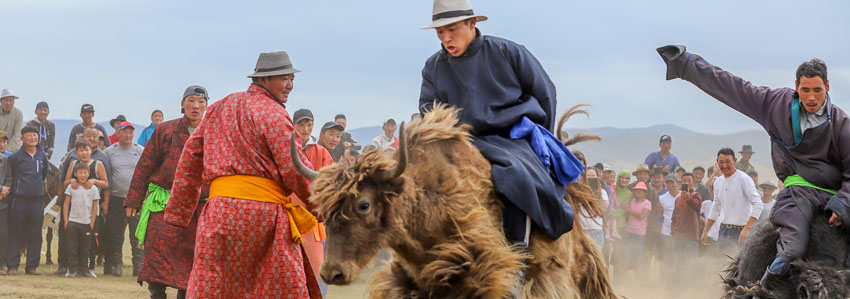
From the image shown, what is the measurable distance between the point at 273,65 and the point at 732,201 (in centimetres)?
734

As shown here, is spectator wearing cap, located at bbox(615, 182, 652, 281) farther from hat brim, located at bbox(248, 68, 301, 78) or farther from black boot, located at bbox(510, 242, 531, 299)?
black boot, located at bbox(510, 242, 531, 299)

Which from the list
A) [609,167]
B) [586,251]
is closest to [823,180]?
[586,251]

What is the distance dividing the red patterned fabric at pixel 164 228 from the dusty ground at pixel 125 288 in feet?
5.11

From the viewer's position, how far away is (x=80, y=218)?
499 inches

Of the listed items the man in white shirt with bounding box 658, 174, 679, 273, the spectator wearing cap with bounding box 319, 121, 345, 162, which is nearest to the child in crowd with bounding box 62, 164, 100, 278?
the spectator wearing cap with bounding box 319, 121, 345, 162

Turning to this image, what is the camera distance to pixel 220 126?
603 cm

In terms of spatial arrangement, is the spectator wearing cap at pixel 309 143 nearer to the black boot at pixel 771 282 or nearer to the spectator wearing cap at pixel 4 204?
the black boot at pixel 771 282

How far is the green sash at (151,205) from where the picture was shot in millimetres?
7938

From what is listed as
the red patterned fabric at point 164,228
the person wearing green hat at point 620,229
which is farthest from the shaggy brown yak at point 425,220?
the person wearing green hat at point 620,229

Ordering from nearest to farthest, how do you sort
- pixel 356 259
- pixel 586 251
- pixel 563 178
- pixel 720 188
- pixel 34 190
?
1. pixel 356 259
2. pixel 563 178
3. pixel 586 251
4. pixel 720 188
5. pixel 34 190

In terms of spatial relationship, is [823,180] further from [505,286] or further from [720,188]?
[720,188]

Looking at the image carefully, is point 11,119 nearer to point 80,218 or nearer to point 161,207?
point 80,218

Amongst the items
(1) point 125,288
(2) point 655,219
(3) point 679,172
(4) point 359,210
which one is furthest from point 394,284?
(3) point 679,172

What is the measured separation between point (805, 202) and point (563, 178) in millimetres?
2124
